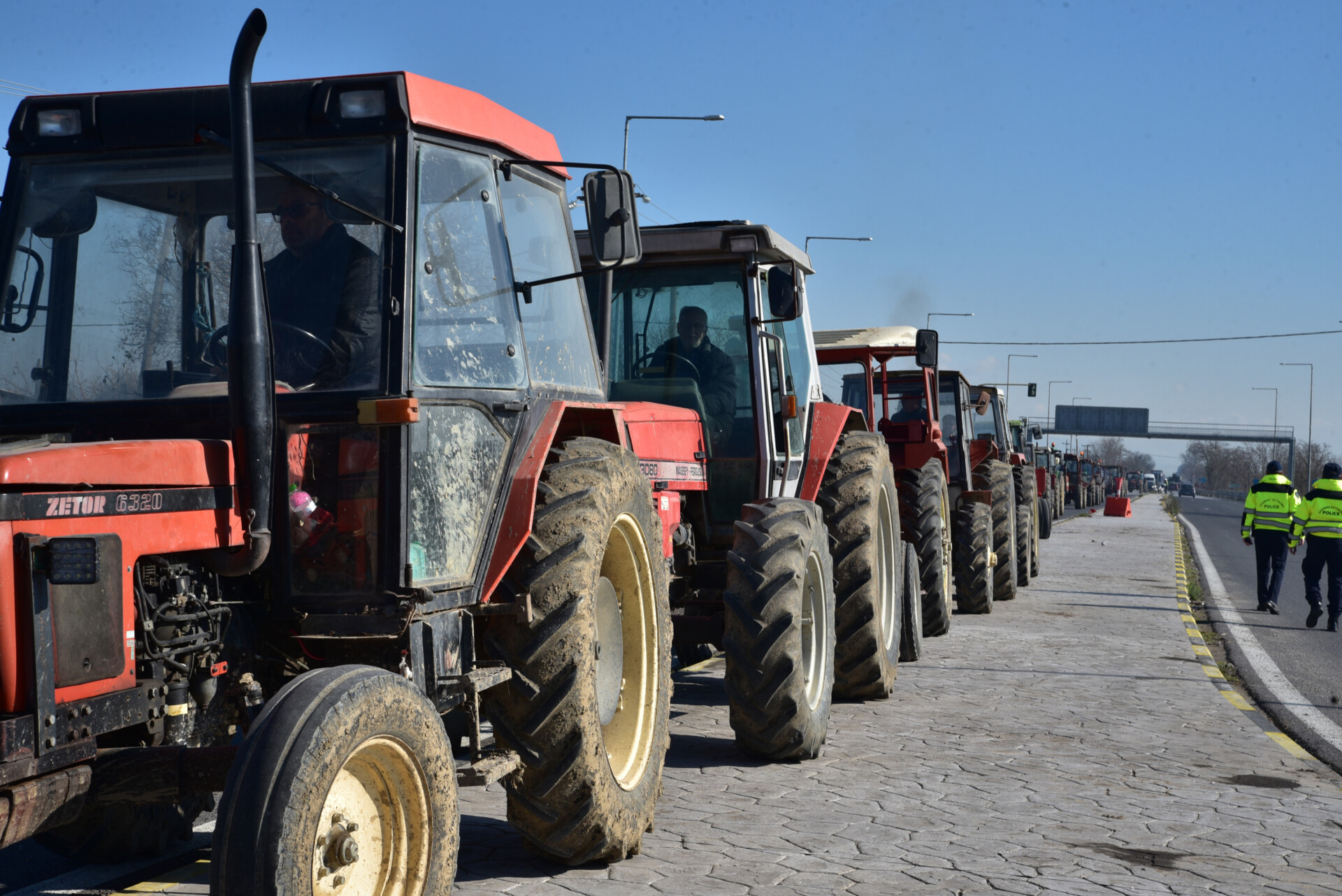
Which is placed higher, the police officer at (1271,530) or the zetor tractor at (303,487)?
the zetor tractor at (303,487)

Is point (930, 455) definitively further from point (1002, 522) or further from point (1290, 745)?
point (1290, 745)

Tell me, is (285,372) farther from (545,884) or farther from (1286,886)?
(1286,886)

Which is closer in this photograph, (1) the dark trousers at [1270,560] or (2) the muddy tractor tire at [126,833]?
(2) the muddy tractor tire at [126,833]

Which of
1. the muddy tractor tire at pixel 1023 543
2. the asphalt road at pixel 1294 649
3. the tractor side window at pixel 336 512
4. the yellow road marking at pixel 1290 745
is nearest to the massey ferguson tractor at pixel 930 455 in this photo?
the muddy tractor tire at pixel 1023 543

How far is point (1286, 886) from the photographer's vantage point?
508 centimetres

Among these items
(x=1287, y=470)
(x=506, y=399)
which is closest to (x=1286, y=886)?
(x=506, y=399)

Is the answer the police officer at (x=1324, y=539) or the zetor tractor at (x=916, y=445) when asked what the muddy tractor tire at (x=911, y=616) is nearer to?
the zetor tractor at (x=916, y=445)

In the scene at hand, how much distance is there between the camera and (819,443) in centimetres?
875

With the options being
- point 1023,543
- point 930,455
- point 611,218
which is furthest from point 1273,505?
point 611,218

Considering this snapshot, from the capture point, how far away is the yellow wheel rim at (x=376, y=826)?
351 cm

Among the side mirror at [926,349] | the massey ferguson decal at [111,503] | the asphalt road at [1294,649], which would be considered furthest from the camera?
the side mirror at [926,349]

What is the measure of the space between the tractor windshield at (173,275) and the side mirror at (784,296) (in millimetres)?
3673

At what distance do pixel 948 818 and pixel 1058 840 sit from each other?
54 cm

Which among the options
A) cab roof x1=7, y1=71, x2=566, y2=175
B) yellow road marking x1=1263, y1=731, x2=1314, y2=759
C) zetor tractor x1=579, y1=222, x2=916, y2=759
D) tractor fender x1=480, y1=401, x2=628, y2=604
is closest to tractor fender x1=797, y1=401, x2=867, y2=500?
zetor tractor x1=579, y1=222, x2=916, y2=759
